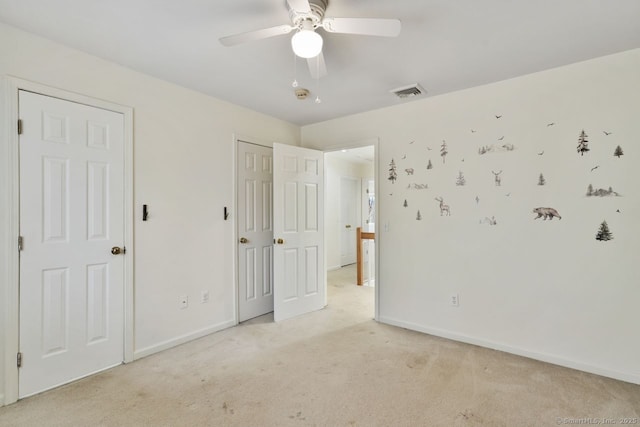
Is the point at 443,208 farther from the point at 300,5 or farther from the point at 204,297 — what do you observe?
the point at 204,297

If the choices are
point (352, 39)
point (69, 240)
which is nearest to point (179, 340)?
point (69, 240)

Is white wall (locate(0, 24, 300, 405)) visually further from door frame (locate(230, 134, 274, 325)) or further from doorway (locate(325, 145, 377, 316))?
doorway (locate(325, 145, 377, 316))

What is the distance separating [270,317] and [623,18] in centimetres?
378

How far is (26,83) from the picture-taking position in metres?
2.01

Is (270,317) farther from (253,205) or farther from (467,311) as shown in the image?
(467,311)

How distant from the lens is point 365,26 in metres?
1.54

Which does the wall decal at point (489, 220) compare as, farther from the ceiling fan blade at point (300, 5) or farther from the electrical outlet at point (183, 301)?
the electrical outlet at point (183, 301)

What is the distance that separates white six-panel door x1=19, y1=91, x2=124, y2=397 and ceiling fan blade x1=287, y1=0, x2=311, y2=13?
1.76 meters

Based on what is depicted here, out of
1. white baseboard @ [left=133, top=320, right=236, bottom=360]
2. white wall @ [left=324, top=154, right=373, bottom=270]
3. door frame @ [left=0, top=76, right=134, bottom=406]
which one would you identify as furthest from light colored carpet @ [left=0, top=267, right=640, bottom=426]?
white wall @ [left=324, top=154, right=373, bottom=270]

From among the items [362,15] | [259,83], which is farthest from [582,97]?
[259,83]

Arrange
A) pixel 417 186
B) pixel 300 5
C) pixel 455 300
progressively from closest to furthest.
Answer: pixel 300 5 < pixel 455 300 < pixel 417 186

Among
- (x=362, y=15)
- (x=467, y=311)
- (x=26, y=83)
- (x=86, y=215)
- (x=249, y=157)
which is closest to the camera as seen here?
(x=362, y=15)

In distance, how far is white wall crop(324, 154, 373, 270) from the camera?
6.32 m

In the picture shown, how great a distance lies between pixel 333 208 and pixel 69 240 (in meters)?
4.77
